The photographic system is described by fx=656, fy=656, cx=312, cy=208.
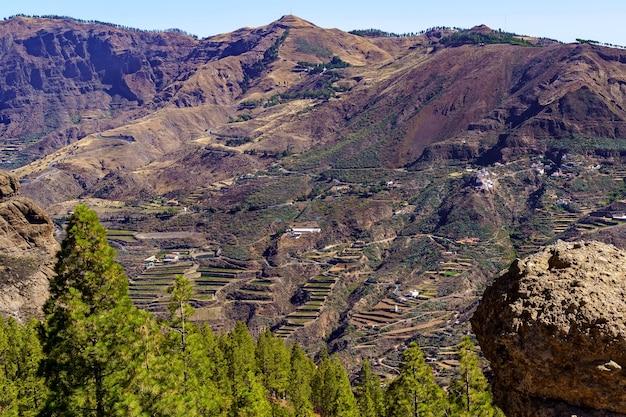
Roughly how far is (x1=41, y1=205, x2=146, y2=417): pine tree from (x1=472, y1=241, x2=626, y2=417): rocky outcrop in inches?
497

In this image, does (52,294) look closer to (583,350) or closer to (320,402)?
(583,350)

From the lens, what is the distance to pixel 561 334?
1723 cm

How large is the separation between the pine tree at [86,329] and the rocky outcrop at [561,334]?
497 inches

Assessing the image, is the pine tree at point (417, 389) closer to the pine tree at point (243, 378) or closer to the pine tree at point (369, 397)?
the pine tree at point (243, 378)

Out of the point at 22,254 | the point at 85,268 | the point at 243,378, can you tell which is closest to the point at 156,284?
the point at 22,254

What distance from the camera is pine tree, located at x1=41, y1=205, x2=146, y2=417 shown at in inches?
899

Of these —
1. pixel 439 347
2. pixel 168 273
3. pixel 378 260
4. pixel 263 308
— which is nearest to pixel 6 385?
pixel 439 347

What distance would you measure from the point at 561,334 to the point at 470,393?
11.6 meters

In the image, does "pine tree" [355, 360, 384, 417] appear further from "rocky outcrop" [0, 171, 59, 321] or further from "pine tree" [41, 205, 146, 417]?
"pine tree" [41, 205, 146, 417]

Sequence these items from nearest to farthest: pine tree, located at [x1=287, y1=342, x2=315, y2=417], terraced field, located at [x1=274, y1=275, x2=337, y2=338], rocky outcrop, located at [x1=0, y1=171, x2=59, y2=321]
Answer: pine tree, located at [x1=287, y1=342, x2=315, y2=417] → rocky outcrop, located at [x1=0, y1=171, x2=59, y2=321] → terraced field, located at [x1=274, y1=275, x2=337, y2=338]

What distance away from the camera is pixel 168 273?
152125 millimetres

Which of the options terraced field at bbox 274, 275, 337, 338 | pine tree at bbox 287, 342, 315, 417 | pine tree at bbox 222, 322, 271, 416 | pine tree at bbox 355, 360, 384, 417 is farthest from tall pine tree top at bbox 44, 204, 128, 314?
terraced field at bbox 274, 275, 337, 338

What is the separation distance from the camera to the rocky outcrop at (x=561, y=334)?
1691 centimetres

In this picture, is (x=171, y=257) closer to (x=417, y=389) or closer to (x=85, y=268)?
(x=417, y=389)
